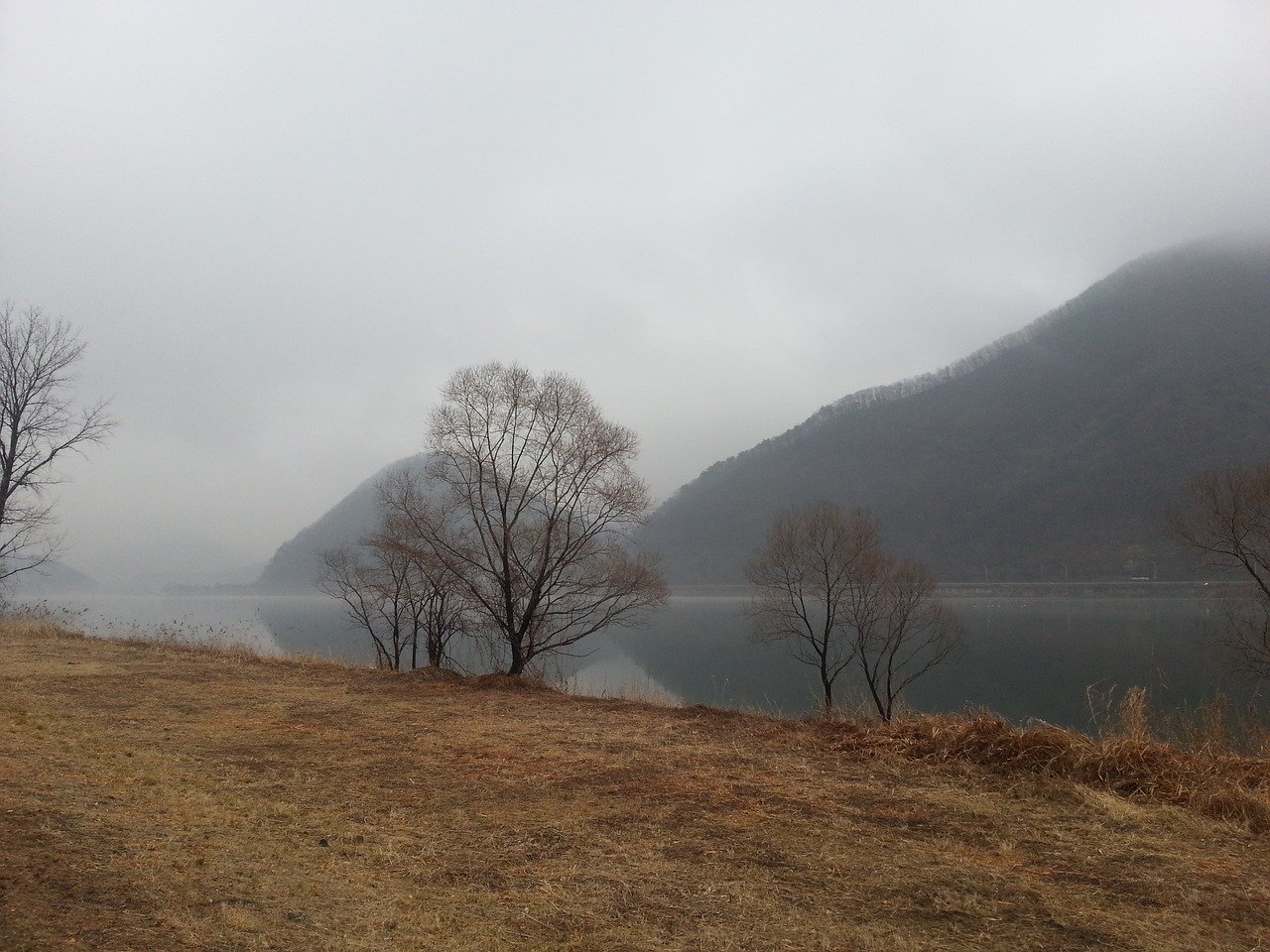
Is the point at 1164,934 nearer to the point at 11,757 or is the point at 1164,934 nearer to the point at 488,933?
the point at 488,933

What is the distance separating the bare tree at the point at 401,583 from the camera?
55.9 ft

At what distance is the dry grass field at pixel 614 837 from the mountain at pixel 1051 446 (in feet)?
320

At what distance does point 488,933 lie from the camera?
3588mm

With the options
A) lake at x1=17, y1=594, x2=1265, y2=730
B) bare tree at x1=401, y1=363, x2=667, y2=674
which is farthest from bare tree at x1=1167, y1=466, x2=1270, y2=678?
bare tree at x1=401, y1=363, x2=667, y2=674

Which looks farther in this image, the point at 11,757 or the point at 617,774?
the point at 617,774

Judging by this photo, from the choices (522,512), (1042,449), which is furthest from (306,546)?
(522,512)

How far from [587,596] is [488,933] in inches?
566

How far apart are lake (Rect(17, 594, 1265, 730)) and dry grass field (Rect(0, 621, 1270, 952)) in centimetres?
819

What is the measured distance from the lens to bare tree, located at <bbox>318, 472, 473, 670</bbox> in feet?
55.9

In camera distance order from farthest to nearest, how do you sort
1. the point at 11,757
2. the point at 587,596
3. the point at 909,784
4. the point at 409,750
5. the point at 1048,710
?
the point at 1048,710
the point at 587,596
the point at 409,750
the point at 909,784
the point at 11,757

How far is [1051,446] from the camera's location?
444 feet

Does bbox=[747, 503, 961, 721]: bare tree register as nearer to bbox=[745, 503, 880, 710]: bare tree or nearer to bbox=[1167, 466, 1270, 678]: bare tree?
bbox=[745, 503, 880, 710]: bare tree

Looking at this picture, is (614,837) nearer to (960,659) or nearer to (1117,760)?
(1117,760)

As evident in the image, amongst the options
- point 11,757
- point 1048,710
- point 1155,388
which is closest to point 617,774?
point 11,757
